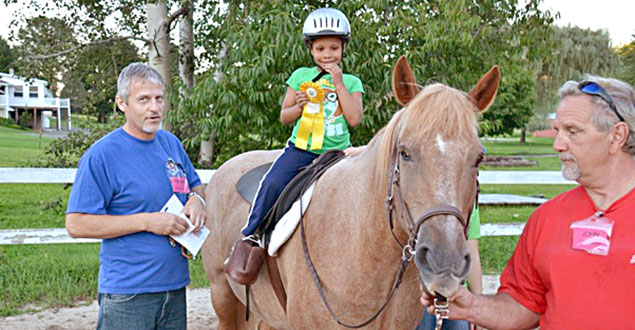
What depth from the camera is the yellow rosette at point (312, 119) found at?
10.2 feet

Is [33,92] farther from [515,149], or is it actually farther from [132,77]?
[132,77]

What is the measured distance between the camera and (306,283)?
2.57 m

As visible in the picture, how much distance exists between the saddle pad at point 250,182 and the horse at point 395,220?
0.63m

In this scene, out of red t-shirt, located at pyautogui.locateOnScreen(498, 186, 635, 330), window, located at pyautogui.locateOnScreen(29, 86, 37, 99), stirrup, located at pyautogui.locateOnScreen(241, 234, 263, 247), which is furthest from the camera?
window, located at pyautogui.locateOnScreen(29, 86, 37, 99)

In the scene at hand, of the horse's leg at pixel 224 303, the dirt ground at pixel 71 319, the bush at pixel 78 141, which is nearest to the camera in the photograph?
the horse's leg at pixel 224 303

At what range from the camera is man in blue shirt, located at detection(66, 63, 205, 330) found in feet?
7.92

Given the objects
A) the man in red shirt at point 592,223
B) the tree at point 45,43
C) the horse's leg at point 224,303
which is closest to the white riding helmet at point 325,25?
the man in red shirt at point 592,223

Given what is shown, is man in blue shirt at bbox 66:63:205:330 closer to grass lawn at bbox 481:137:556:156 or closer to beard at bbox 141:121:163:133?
beard at bbox 141:121:163:133

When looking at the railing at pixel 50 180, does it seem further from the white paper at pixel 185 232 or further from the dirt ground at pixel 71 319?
the white paper at pixel 185 232

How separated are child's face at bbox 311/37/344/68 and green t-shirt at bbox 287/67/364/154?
11 cm

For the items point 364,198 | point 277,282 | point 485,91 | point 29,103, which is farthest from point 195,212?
point 29,103

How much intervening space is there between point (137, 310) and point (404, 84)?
1620mm

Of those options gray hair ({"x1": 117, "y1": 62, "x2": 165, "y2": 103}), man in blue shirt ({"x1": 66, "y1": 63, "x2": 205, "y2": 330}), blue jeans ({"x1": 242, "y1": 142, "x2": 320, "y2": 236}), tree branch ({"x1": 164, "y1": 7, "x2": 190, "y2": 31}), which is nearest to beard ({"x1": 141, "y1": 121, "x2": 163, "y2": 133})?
man in blue shirt ({"x1": 66, "y1": 63, "x2": 205, "y2": 330})

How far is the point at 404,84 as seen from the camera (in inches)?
86.0
